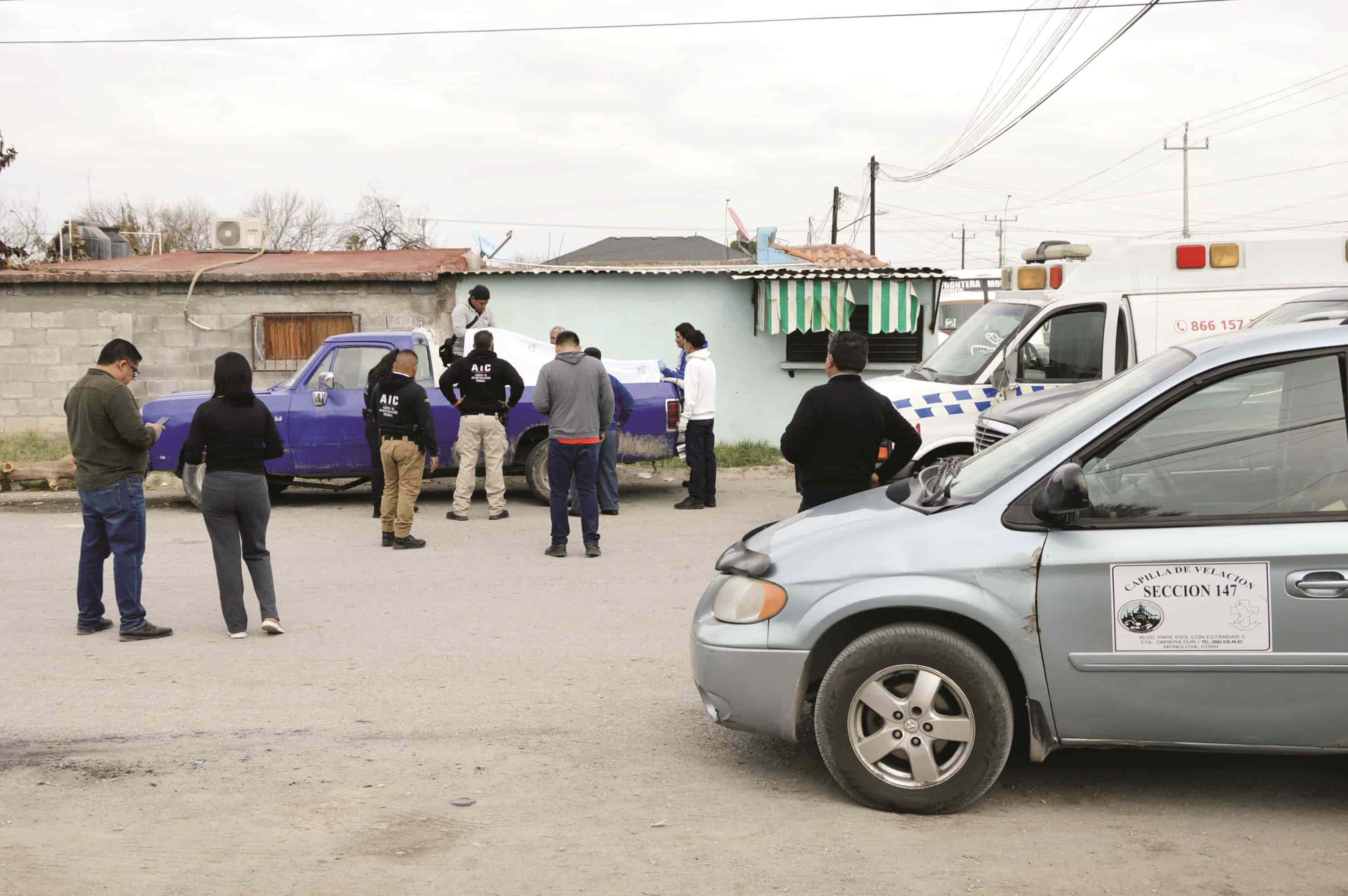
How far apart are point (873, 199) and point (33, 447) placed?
36.4 meters

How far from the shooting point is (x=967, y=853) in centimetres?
423

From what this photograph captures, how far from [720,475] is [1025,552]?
1192 centimetres

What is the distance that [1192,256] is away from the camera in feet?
35.8

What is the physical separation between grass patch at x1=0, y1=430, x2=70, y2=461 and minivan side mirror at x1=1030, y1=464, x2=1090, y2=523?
47.6 feet

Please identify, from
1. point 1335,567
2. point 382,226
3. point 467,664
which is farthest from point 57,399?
point 382,226

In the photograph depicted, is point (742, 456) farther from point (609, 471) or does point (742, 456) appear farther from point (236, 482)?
point (236, 482)

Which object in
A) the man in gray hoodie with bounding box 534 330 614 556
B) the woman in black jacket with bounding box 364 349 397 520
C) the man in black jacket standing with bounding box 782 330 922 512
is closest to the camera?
the man in black jacket standing with bounding box 782 330 922 512

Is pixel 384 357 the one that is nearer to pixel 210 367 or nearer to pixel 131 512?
pixel 131 512

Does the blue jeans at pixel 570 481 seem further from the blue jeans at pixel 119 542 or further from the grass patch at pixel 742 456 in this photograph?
the grass patch at pixel 742 456

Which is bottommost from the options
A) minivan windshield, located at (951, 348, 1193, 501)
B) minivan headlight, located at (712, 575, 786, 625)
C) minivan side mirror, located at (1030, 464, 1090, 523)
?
minivan headlight, located at (712, 575, 786, 625)

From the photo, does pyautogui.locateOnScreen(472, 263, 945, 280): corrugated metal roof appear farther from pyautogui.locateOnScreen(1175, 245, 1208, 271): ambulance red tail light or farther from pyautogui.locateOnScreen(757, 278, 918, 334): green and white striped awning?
pyautogui.locateOnScreen(1175, 245, 1208, 271): ambulance red tail light

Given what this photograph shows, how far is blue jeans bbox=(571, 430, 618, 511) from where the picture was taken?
41.8ft

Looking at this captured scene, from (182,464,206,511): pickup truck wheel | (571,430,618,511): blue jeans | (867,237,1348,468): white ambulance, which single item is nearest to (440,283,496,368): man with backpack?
(571,430,618,511): blue jeans

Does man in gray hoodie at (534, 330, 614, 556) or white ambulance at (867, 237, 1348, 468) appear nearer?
man in gray hoodie at (534, 330, 614, 556)
